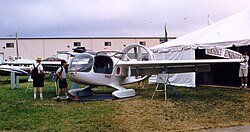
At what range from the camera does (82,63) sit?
12680 millimetres

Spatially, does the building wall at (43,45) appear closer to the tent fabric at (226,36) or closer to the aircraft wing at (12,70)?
the aircraft wing at (12,70)

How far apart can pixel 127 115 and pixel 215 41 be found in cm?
875

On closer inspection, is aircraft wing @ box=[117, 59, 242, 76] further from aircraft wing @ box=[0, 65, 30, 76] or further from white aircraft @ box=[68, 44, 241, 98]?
aircraft wing @ box=[0, 65, 30, 76]

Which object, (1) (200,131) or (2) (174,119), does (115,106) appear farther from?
(1) (200,131)

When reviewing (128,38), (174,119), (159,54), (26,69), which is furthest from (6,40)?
(174,119)

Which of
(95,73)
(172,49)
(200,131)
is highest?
(172,49)

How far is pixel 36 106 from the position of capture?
36.4 ft

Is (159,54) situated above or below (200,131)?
above

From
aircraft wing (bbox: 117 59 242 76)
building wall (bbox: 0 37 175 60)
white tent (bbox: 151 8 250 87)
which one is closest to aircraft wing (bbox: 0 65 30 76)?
white tent (bbox: 151 8 250 87)

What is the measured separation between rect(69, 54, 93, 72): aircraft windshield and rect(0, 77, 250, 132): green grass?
148 cm

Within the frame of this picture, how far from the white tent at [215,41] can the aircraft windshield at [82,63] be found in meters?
6.44

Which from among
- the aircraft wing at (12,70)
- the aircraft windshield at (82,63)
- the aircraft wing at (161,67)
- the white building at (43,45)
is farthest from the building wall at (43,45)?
the aircraft wing at (161,67)

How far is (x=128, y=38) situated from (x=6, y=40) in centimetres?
1911

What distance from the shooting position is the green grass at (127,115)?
298 inches
